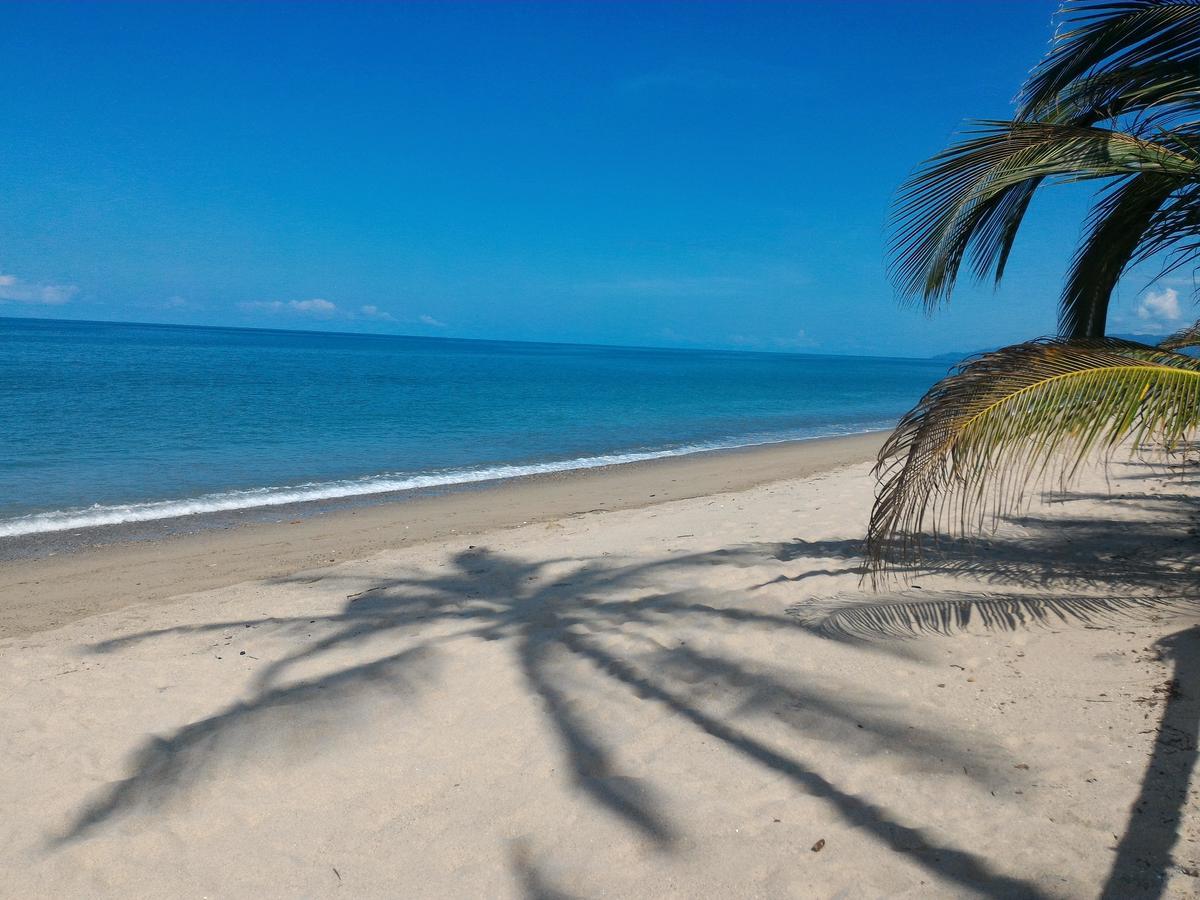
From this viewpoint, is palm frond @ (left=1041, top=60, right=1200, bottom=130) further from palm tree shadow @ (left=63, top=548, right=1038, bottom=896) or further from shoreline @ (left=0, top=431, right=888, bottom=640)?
shoreline @ (left=0, top=431, right=888, bottom=640)

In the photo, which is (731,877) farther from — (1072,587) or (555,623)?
(1072,587)

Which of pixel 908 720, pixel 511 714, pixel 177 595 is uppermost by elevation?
pixel 908 720

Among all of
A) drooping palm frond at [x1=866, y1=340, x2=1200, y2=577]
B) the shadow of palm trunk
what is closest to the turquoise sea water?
drooping palm frond at [x1=866, y1=340, x2=1200, y2=577]

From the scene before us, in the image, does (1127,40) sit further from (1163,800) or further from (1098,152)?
(1163,800)

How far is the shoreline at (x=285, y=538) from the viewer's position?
7117 mm

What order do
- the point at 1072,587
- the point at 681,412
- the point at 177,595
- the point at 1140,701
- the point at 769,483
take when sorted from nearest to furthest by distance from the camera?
the point at 1140,701
the point at 1072,587
the point at 177,595
the point at 769,483
the point at 681,412

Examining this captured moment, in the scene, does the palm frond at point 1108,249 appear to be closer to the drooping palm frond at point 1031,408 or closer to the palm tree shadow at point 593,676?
the drooping palm frond at point 1031,408

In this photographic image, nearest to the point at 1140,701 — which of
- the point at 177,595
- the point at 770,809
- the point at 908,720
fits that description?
the point at 908,720

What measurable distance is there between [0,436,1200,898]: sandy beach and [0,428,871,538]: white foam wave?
364cm

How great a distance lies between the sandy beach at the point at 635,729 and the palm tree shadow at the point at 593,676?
2 centimetres

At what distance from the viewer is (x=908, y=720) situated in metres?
3.43

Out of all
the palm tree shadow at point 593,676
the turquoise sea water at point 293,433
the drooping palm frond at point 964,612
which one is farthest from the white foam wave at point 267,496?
the drooping palm frond at point 964,612

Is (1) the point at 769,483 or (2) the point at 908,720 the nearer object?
(2) the point at 908,720

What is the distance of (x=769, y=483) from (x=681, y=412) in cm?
1629
